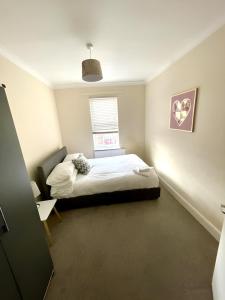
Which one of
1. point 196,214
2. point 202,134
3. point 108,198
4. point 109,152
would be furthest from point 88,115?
point 196,214

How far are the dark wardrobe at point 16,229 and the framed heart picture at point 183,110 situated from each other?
2.20 metres

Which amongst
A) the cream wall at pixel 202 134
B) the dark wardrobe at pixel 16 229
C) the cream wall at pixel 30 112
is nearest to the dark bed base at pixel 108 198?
the cream wall at pixel 202 134

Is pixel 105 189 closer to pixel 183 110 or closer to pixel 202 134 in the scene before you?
pixel 202 134

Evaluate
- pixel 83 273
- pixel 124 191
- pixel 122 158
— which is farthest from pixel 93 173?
pixel 83 273

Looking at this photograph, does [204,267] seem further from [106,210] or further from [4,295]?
[4,295]

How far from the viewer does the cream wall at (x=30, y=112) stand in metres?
1.99

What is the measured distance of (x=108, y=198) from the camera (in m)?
2.62

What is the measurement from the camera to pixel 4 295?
901 mm

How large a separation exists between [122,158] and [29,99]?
7.71 feet

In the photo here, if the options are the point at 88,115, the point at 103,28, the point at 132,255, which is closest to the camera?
the point at 103,28

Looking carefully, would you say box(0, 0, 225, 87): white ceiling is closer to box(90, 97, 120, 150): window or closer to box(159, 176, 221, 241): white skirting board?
box(90, 97, 120, 150): window

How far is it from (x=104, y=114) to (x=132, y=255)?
11.1ft

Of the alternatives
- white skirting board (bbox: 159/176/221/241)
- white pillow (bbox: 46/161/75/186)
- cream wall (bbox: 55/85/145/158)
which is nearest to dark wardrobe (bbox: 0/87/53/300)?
white pillow (bbox: 46/161/75/186)

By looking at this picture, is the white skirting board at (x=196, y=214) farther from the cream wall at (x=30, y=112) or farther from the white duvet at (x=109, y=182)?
the cream wall at (x=30, y=112)
